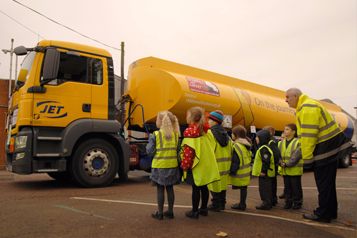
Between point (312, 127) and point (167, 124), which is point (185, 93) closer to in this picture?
point (167, 124)

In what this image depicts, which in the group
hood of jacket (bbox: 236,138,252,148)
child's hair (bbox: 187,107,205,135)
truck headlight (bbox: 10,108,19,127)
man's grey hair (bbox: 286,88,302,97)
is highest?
man's grey hair (bbox: 286,88,302,97)

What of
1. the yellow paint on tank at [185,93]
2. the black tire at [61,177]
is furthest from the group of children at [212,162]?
the black tire at [61,177]

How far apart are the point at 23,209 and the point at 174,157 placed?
2296 mm

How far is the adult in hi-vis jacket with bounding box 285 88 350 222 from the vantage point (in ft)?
14.9

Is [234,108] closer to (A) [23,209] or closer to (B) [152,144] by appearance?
(B) [152,144]

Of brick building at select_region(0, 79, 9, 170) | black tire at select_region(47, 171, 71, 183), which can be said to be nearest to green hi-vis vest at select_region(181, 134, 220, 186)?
black tire at select_region(47, 171, 71, 183)

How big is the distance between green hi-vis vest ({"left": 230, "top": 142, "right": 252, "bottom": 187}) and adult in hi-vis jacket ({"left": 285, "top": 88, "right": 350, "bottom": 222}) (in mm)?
1168

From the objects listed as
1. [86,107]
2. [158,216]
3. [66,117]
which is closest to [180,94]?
[86,107]

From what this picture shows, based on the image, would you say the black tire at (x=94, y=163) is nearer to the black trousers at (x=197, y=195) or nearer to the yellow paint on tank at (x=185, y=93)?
the yellow paint on tank at (x=185, y=93)

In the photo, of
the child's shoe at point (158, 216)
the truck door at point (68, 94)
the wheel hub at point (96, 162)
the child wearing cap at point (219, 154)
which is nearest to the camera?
the child's shoe at point (158, 216)

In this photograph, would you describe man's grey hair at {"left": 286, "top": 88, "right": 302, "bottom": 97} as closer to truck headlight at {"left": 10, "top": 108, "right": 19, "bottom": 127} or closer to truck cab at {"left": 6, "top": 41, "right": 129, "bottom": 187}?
truck cab at {"left": 6, "top": 41, "right": 129, "bottom": 187}

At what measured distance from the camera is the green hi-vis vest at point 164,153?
182 inches

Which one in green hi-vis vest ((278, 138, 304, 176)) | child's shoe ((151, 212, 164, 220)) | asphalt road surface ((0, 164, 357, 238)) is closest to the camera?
asphalt road surface ((0, 164, 357, 238))

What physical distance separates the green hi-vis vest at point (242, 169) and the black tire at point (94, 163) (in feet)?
10.2
